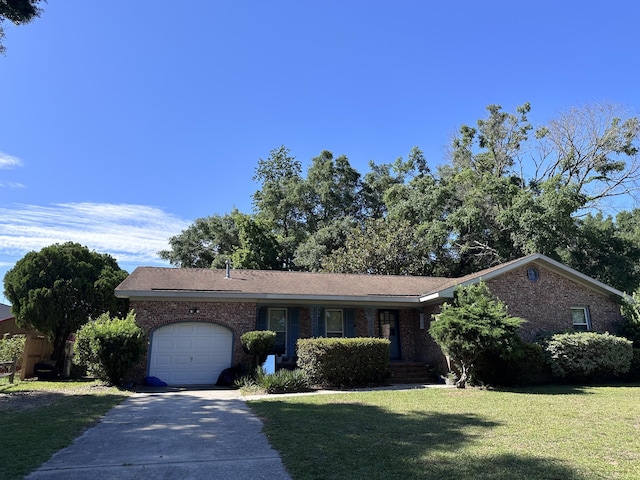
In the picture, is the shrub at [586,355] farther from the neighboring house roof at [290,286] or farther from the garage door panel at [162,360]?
the garage door panel at [162,360]

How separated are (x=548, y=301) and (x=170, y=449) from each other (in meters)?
14.7

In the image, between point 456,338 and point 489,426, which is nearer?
point 489,426

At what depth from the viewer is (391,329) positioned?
16906mm

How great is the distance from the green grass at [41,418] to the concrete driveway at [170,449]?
0.76ft

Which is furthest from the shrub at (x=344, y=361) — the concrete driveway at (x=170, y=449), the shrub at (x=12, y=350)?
the shrub at (x=12, y=350)

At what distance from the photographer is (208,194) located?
21.0 meters

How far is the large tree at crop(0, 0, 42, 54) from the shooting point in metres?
10.4

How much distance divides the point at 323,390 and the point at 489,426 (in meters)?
6.32

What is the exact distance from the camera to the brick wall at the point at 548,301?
1538 centimetres

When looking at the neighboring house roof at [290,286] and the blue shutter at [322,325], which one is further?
the blue shutter at [322,325]

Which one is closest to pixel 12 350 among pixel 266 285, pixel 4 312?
pixel 266 285

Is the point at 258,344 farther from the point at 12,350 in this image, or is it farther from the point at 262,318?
the point at 12,350

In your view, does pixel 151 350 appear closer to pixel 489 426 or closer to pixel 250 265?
pixel 489 426

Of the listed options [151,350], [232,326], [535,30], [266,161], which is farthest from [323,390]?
[266,161]
